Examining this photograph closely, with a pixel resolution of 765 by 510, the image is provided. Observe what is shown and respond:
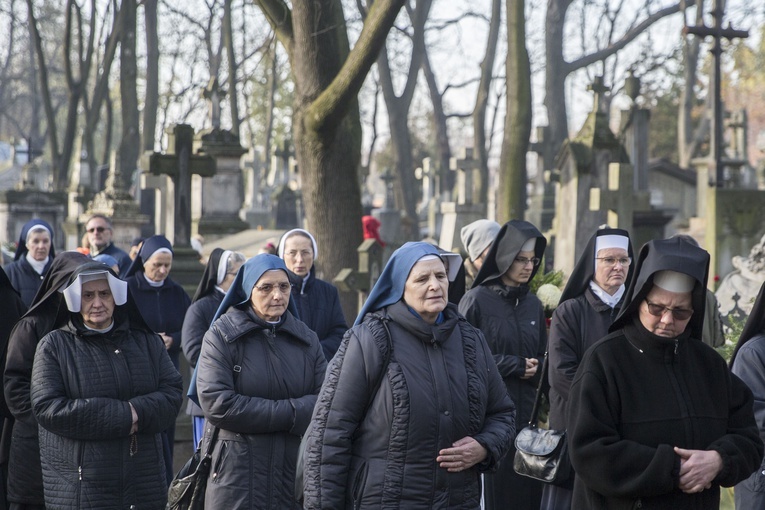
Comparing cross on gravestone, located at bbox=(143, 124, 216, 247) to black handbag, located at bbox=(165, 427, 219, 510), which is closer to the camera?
black handbag, located at bbox=(165, 427, 219, 510)

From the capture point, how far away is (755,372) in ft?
17.7

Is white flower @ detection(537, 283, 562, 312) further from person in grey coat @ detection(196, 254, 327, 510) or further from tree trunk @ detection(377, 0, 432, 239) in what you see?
tree trunk @ detection(377, 0, 432, 239)

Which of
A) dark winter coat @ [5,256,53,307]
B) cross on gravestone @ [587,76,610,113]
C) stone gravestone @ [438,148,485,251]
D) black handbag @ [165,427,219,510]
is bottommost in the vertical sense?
black handbag @ [165,427,219,510]

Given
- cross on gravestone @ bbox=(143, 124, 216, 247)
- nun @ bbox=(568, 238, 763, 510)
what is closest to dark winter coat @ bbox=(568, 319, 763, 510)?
nun @ bbox=(568, 238, 763, 510)

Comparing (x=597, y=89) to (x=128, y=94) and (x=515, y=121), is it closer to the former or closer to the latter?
(x=515, y=121)

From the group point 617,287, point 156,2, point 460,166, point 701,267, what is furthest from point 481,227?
point 156,2

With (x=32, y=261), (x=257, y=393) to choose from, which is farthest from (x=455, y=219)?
(x=257, y=393)

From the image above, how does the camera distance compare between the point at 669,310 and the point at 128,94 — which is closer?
the point at 669,310

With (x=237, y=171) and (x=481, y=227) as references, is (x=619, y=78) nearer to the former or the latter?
(x=237, y=171)

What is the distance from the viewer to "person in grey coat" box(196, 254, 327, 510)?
219 inches

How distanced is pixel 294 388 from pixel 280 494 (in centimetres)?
51

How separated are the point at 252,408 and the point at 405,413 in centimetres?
119

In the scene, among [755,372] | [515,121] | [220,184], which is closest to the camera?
[755,372]

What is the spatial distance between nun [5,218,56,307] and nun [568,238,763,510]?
21.0 feet
